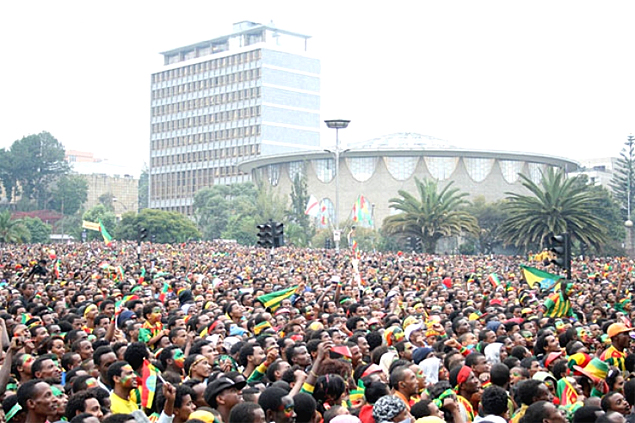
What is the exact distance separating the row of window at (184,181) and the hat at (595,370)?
129 metres

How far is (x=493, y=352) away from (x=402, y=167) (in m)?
93.8

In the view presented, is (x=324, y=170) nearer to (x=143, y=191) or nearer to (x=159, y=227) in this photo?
(x=159, y=227)

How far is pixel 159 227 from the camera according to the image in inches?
3524

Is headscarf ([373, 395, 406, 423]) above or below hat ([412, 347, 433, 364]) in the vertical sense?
above

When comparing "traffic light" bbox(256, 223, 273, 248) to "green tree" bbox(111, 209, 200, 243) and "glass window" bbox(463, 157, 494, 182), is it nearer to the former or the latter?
"green tree" bbox(111, 209, 200, 243)

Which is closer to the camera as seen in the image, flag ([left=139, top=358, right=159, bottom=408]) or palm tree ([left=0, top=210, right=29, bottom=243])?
flag ([left=139, top=358, right=159, bottom=408])

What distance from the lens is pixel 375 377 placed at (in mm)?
8102

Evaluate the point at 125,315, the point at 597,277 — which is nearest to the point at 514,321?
the point at 125,315

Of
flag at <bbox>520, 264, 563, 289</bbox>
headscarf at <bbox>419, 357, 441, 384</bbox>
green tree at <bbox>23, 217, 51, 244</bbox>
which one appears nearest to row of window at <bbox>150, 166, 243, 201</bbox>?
green tree at <bbox>23, 217, 51, 244</bbox>

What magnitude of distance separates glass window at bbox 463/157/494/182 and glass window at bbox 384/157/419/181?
5979mm

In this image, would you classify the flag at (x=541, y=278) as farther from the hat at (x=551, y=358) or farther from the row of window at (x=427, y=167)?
the row of window at (x=427, y=167)

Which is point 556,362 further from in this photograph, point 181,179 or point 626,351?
point 181,179

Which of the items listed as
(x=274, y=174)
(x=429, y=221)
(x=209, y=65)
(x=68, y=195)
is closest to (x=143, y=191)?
(x=68, y=195)

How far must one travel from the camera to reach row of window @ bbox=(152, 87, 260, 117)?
13662cm
